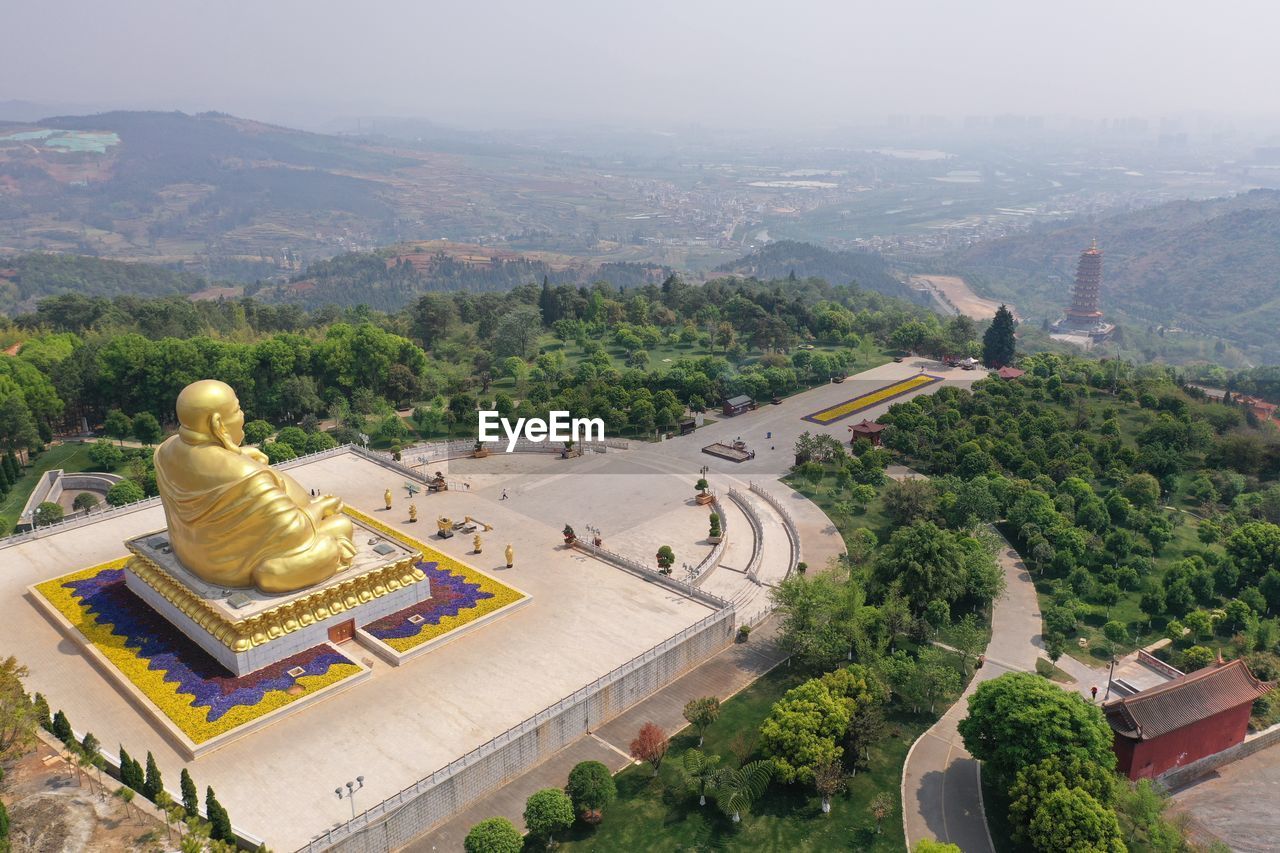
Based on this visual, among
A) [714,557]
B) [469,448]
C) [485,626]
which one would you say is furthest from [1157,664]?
[469,448]

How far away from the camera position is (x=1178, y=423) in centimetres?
4834

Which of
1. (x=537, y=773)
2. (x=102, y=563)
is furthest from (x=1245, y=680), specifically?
(x=102, y=563)

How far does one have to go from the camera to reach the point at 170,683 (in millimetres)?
24766

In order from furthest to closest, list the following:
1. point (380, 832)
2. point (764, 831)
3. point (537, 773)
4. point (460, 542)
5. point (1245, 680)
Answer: point (460, 542), point (1245, 680), point (537, 773), point (764, 831), point (380, 832)

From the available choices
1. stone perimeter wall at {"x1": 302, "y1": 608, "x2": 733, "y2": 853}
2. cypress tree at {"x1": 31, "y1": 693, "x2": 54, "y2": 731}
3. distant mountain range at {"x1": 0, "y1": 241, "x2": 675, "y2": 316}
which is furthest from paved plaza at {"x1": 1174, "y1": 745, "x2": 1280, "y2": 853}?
distant mountain range at {"x1": 0, "y1": 241, "x2": 675, "y2": 316}

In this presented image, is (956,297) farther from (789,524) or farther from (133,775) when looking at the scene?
(133,775)

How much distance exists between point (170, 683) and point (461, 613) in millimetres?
8691

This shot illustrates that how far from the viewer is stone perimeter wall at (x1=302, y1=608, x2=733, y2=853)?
20250mm

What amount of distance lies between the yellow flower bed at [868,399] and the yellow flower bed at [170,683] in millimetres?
37341

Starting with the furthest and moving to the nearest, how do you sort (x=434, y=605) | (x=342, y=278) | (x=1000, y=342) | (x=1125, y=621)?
(x=342, y=278)
(x=1000, y=342)
(x=1125, y=621)
(x=434, y=605)

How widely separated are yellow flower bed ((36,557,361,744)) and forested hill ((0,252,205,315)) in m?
146

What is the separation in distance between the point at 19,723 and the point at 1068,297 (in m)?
196

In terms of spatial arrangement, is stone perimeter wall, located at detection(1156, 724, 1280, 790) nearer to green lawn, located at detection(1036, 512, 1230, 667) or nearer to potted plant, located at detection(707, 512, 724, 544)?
green lawn, located at detection(1036, 512, 1230, 667)

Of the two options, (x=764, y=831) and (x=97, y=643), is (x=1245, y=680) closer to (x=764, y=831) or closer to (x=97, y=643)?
(x=764, y=831)
